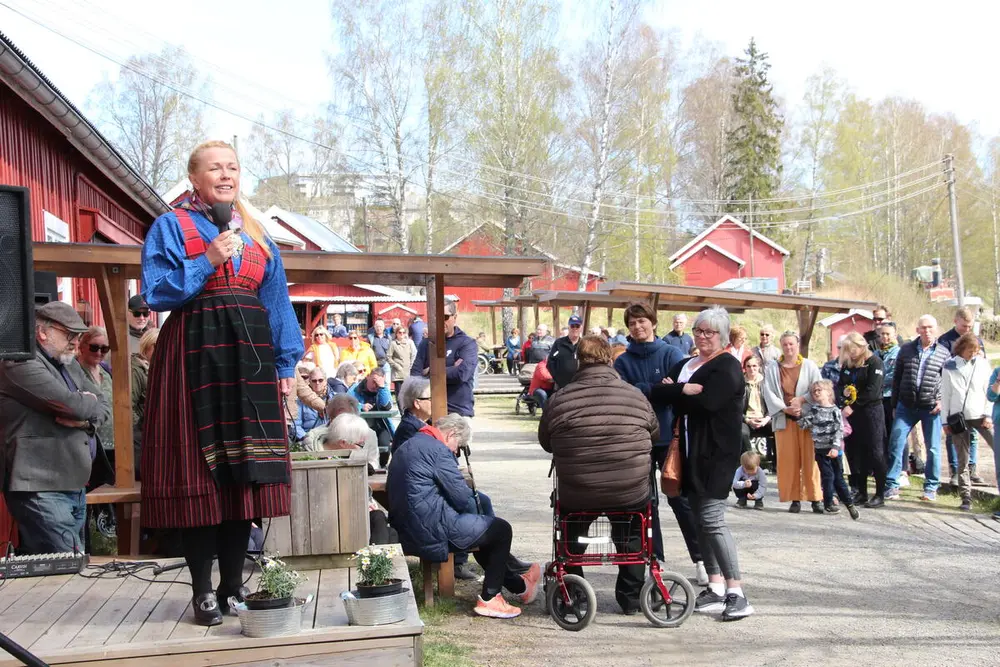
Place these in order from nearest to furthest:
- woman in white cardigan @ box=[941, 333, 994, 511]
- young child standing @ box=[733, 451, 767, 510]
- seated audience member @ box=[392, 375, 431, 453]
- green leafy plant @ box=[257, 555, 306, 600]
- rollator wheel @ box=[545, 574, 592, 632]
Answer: green leafy plant @ box=[257, 555, 306, 600]
rollator wheel @ box=[545, 574, 592, 632]
seated audience member @ box=[392, 375, 431, 453]
woman in white cardigan @ box=[941, 333, 994, 511]
young child standing @ box=[733, 451, 767, 510]

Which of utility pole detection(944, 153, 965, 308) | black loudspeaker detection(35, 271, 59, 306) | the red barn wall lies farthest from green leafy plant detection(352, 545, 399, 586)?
the red barn wall

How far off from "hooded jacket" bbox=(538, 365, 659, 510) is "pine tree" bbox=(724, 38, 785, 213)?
49.8 meters

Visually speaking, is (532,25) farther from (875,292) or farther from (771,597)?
(771,597)

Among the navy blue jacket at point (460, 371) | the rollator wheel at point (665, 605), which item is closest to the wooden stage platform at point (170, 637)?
the rollator wheel at point (665, 605)

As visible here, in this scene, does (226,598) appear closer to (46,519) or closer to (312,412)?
(46,519)

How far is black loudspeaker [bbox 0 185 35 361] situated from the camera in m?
3.48

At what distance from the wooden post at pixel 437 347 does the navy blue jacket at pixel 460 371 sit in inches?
116

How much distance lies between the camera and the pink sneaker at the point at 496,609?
6.36 m

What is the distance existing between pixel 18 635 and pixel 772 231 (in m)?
55.3

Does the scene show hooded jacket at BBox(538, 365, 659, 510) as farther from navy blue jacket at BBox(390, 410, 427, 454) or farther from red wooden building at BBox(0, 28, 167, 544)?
red wooden building at BBox(0, 28, 167, 544)

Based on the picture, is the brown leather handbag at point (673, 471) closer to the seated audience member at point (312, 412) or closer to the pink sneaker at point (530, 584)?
the pink sneaker at point (530, 584)

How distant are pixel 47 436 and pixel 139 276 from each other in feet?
4.22

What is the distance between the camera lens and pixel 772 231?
56562 millimetres

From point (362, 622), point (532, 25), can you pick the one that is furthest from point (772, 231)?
point (362, 622)
